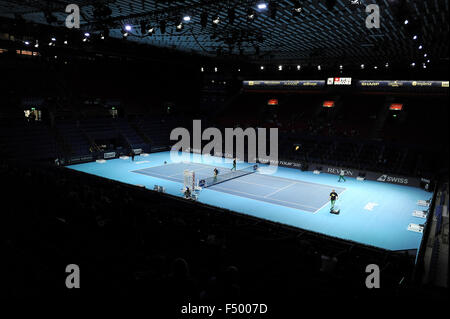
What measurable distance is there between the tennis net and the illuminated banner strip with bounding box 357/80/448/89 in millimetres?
24477

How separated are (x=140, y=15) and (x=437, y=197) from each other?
24223mm

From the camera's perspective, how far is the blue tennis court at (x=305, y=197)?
17750 millimetres

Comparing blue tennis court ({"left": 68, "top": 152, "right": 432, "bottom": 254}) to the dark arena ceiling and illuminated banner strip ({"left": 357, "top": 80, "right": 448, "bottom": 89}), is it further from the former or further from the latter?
illuminated banner strip ({"left": 357, "top": 80, "right": 448, "bottom": 89})

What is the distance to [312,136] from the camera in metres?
41.1

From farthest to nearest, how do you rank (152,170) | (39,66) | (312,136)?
(312,136), (39,66), (152,170)

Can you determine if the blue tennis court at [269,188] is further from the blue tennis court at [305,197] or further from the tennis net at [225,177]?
the tennis net at [225,177]

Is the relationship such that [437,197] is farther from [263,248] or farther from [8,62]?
[8,62]

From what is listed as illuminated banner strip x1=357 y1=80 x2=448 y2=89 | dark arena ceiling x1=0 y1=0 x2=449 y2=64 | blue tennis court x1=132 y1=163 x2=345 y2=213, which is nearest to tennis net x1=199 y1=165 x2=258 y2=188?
blue tennis court x1=132 y1=163 x2=345 y2=213

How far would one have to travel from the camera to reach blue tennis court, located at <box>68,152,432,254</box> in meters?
17.8

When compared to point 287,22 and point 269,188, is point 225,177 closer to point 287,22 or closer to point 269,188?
point 269,188

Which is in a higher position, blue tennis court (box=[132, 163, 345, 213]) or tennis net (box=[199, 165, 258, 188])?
tennis net (box=[199, 165, 258, 188])

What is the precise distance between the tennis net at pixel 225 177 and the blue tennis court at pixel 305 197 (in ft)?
1.86

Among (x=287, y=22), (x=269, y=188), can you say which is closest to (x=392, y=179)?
(x=269, y=188)

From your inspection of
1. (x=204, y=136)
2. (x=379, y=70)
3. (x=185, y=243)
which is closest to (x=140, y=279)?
(x=185, y=243)
